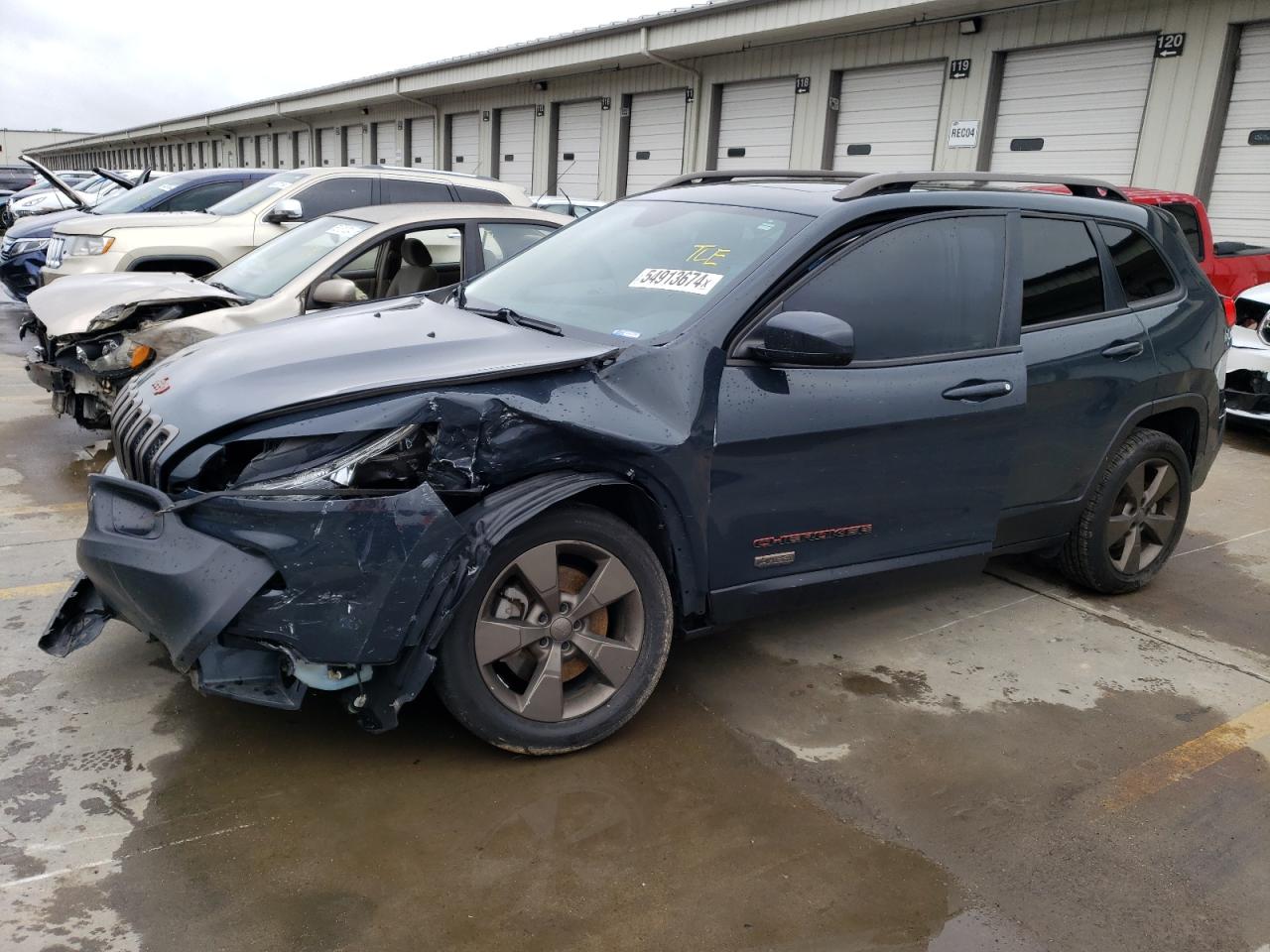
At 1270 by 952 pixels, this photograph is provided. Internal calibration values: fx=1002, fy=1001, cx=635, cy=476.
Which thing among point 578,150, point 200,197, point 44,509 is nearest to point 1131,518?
point 44,509

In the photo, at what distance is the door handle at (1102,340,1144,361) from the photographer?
4.20 m

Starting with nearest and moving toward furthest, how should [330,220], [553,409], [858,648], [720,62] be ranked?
[553,409]
[858,648]
[330,220]
[720,62]

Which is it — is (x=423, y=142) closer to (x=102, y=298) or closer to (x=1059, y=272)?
(x=102, y=298)

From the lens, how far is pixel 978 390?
146 inches

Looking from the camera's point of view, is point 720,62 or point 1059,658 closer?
point 1059,658

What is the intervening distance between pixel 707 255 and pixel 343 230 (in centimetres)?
359

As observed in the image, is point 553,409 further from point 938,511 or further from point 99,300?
point 99,300

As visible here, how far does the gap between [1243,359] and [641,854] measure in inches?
291

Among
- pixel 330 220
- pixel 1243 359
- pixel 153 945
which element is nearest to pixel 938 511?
pixel 153 945

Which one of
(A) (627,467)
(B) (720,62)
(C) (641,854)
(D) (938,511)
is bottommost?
(C) (641,854)

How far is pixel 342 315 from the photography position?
3754 mm

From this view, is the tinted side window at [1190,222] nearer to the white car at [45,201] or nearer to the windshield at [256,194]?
the windshield at [256,194]

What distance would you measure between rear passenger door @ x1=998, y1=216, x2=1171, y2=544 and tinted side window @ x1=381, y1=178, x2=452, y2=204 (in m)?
6.10

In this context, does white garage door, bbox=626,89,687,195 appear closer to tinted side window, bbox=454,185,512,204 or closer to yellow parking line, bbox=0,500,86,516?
tinted side window, bbox=454,185,512,204
